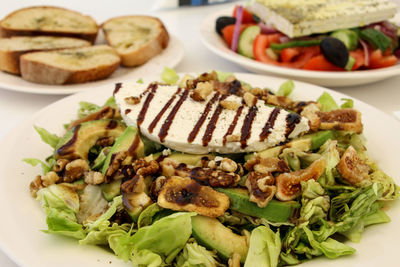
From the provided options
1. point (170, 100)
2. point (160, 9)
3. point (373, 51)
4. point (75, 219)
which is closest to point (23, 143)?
point (75, 219)

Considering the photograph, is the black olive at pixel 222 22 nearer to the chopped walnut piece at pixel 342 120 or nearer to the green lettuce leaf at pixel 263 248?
the chopped walnut piece at pixel 342 120

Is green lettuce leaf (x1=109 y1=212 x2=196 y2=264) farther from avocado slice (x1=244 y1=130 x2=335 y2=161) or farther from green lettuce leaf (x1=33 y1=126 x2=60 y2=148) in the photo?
green lettuce leaf (x1=33 y1=126 x2=60 y2=148)

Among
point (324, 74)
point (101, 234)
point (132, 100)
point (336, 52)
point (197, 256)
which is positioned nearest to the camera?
point (197, 256)

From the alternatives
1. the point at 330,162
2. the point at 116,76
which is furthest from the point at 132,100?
the point at 116,76

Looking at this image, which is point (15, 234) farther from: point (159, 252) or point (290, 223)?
point (290, 223)

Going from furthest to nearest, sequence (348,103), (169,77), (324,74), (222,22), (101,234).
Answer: (222,22) < (324,74) < (169,77) < (348,103) < (101,234)

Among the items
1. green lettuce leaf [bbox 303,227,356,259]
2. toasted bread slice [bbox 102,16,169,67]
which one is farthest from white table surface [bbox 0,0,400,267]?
green lettuce leaf [bbox 303,227,356,259]

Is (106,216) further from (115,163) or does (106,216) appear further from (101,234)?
(115,163)
